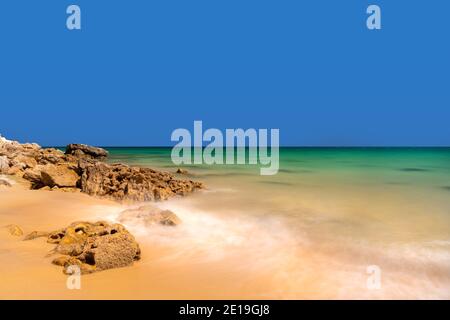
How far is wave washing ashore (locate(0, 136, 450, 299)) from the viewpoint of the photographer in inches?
145

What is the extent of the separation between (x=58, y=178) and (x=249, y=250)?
7.16m

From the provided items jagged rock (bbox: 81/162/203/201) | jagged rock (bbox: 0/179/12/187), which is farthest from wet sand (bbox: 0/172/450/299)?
jagged rock (bbox: 0/179/12/187)

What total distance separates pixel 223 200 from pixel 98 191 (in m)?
3.74

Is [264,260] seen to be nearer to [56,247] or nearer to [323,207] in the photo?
[56,247]

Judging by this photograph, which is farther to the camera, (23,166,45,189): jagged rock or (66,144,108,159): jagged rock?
(66,144,108,159): jagged rock

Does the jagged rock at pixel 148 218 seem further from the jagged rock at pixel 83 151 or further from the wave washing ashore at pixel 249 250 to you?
the jagged rock at pixel 83 151

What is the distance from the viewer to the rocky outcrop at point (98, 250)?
406 centimetres

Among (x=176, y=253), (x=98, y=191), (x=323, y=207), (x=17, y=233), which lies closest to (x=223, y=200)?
(x=323, y=207)

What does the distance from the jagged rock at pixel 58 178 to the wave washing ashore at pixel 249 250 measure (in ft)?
3.71

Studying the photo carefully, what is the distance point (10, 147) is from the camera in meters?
20.8

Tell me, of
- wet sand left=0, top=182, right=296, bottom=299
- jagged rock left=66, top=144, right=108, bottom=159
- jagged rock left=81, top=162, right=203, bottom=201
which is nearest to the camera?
wet sand left=0, top=182, right=296, bottom=299

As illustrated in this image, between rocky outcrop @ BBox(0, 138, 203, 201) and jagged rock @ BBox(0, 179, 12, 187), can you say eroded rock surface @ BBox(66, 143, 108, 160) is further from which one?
jagged rock @ BBox(0, 179, 12, 187)

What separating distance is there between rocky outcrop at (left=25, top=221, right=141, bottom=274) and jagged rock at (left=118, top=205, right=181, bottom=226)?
143cm

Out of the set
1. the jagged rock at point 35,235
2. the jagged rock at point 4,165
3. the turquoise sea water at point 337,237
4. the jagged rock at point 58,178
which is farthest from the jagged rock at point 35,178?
the jagged rock at point 35,235
